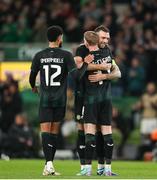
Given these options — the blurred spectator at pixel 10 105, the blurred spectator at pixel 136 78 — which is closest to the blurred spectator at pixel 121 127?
the blurred spectator at pixel 136 78

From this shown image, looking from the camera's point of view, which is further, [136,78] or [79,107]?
[136,78]

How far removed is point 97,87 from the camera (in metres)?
Result: 14.2

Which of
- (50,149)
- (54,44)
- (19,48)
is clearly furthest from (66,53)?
(19,48)

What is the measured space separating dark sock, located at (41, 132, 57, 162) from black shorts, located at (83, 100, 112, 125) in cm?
63

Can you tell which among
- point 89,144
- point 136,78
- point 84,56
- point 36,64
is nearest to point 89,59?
point 84,56

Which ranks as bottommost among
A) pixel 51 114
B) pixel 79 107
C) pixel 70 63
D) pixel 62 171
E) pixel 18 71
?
pixel 62 171

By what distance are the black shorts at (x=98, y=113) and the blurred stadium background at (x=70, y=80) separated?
7563 millimetres

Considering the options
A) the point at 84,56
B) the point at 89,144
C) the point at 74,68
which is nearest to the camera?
the point at 74,68

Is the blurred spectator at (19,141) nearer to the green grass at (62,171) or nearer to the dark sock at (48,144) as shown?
the green grass at (62,171)

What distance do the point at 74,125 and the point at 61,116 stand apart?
9.56 m

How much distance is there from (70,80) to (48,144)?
9.39 meters

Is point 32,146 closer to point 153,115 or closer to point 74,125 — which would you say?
point 74,125

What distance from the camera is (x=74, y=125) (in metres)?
23.8

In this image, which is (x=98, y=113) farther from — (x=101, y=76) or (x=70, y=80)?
(x=70, y=80)
